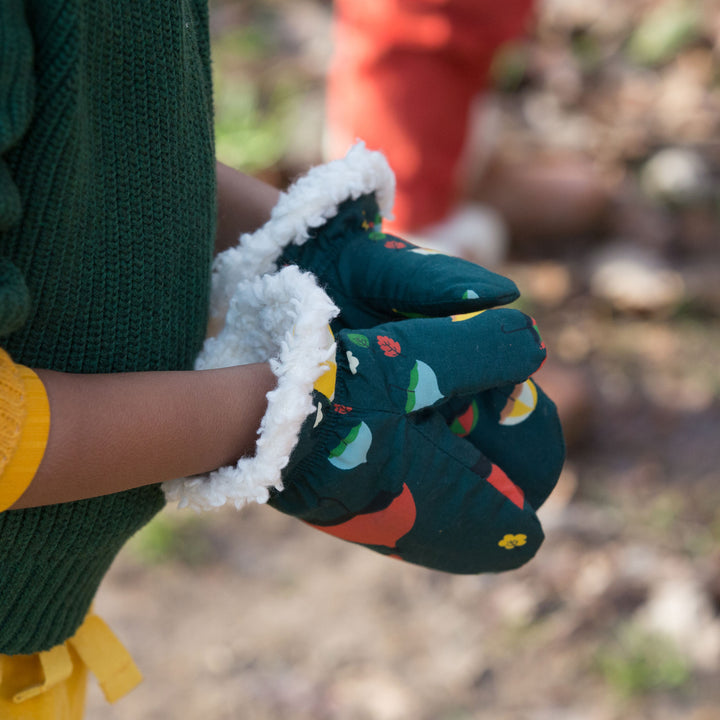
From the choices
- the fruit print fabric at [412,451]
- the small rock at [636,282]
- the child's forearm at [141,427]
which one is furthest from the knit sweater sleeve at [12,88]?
the small rock at [636,282]

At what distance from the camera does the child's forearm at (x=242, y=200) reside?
2.53 ft

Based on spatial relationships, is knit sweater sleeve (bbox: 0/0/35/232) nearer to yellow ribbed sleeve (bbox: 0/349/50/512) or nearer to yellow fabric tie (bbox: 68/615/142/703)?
yellow ribbed sleeve (bbox: 0/349/50/512)

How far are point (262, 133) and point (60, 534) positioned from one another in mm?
2580

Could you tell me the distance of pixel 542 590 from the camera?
5.33 ft

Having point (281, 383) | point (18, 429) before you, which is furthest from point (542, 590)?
point (18, 429)

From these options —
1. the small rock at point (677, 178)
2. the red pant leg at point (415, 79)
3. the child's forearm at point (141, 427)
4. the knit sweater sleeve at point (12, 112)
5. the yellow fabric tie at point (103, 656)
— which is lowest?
the small rock at point (677, 178)

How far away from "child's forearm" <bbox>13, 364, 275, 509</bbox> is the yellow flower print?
253 mm

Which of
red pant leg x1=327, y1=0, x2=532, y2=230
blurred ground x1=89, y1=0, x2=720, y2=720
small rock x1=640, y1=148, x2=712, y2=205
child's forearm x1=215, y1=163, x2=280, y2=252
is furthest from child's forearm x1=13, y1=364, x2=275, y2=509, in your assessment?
small rock x1=640, y1=148, x2=712, y2=205

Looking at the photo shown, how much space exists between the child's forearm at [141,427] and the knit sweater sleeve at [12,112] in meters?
0.06

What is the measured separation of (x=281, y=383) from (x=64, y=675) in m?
0.37

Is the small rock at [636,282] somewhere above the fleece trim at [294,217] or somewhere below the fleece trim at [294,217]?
below

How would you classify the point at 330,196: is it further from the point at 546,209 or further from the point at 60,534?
the point at 546,209

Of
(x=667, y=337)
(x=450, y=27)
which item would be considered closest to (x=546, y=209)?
(x=667, y=337)

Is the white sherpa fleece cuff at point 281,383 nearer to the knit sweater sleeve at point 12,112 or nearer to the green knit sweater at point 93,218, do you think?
the green knit sweater at point 93,218
